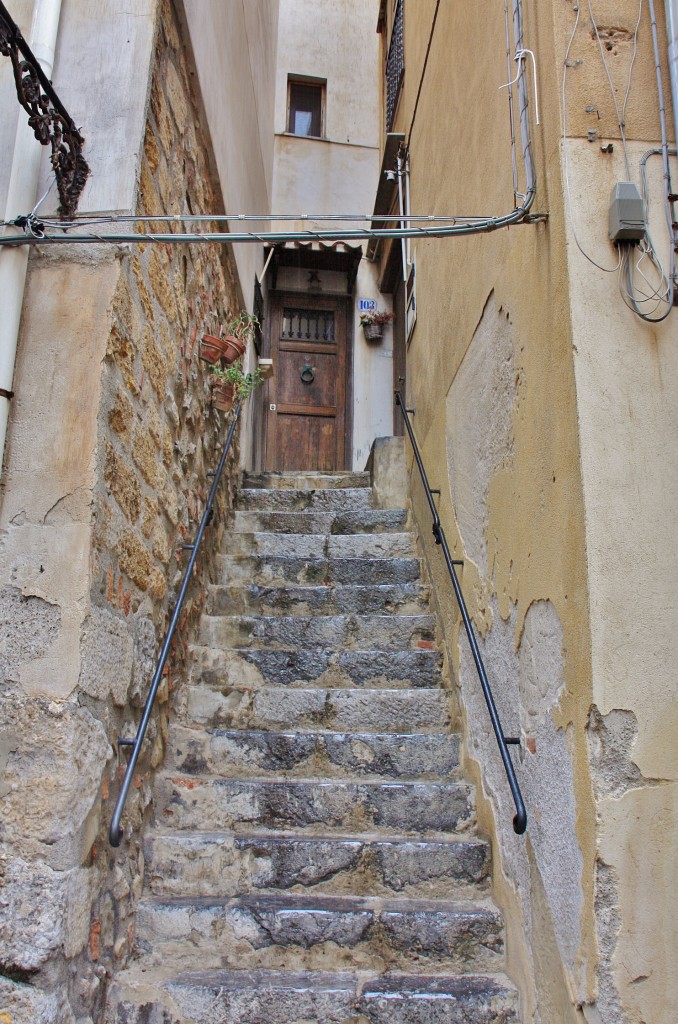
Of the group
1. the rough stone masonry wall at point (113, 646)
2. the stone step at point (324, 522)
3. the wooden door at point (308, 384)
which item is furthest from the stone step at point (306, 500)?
the wooden door at point (308, 384)

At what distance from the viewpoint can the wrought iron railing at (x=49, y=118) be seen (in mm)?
1909

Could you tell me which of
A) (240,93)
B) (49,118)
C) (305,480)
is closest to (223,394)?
(305,480)

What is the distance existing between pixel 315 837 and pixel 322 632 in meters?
1.01

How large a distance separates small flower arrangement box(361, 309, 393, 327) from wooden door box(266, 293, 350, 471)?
12.6 inches

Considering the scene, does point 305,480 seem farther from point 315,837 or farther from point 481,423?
point 315,837

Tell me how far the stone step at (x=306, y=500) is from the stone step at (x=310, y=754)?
6.22ft

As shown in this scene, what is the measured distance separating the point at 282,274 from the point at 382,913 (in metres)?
6.15

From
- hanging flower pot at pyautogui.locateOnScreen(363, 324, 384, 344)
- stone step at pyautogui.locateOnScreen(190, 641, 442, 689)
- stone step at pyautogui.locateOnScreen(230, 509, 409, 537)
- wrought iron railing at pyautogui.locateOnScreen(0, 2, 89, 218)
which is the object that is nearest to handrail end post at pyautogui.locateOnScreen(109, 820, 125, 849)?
stone step at pyautogui.locateOnScreen(190, 641, 442, 689)

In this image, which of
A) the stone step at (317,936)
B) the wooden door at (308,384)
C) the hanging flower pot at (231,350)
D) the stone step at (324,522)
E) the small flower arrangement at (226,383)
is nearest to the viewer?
the stone step at (317,936)

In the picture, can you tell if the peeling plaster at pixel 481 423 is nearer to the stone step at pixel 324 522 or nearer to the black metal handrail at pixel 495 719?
the black metal handrail at pixel 495 719

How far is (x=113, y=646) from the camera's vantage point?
2.14 metres

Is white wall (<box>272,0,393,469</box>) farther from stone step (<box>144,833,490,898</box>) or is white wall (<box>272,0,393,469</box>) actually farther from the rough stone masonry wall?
stone step (<box>144,833,490,898</box>)

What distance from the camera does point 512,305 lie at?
233 cm

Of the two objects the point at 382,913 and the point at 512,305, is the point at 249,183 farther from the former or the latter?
the point at 382,913
